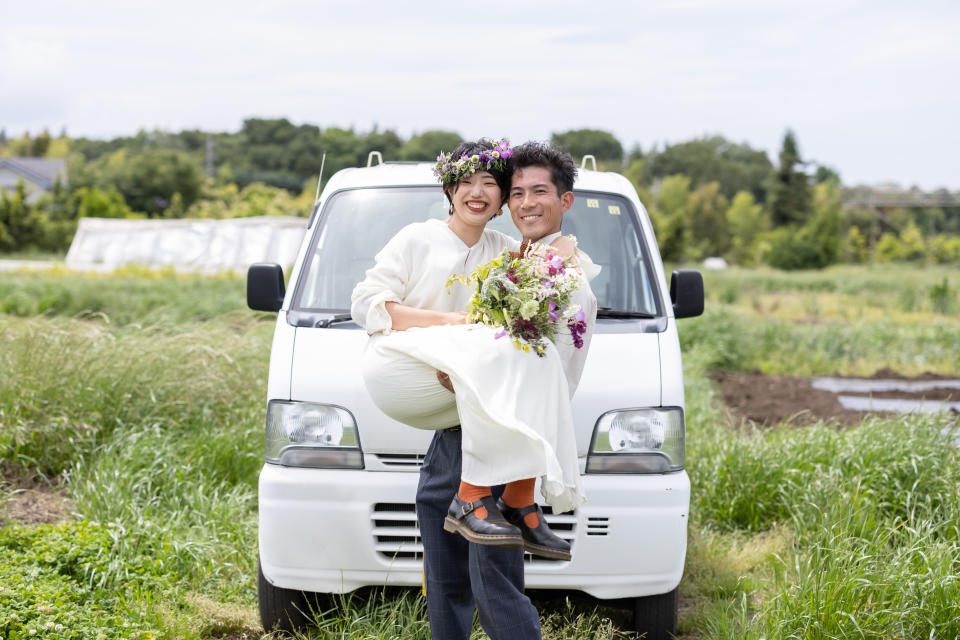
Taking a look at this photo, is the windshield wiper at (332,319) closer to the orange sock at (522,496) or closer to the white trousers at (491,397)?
the white trousers at (491,397)

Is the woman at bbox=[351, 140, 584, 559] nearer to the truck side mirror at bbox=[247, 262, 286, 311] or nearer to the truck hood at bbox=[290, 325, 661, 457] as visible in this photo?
the truck hood at bbox=[290, 325, 661, 457]

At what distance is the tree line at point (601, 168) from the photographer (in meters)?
53.2

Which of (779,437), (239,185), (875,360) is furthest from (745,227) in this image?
(779,437)

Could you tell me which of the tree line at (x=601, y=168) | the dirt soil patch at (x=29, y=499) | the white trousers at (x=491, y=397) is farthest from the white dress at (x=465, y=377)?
the tree line at (x=601, y=168)

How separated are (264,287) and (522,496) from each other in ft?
5.99

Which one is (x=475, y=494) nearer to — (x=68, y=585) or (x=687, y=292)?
(x=687, y=292)

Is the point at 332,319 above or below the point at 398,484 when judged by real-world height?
above

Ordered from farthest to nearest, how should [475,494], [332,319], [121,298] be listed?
[121,298], [332,319], [475,494]

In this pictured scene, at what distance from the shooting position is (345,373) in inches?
139

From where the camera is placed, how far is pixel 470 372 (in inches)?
102

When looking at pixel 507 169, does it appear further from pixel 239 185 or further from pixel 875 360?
pixel 239 185

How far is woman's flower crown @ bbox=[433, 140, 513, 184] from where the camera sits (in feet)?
9.09

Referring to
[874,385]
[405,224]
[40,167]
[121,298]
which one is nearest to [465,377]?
[405,224]

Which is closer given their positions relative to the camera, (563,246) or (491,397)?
(491,397)
